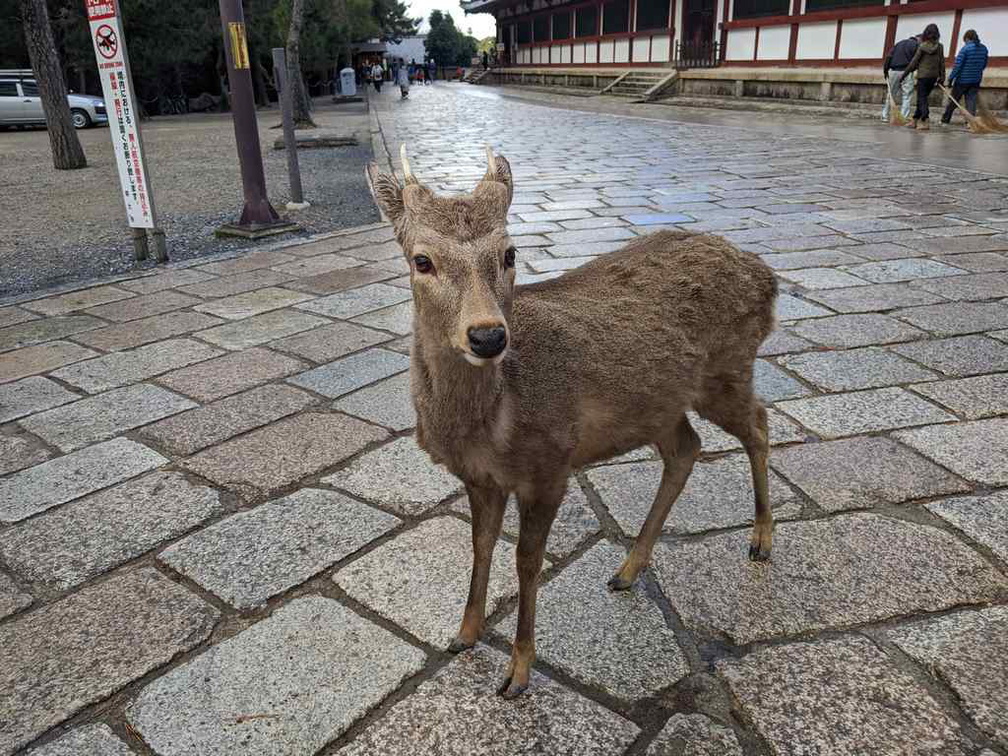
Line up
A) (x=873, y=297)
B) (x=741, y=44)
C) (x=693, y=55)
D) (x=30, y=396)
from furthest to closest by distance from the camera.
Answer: (x=693, y=55) < (x=741, y=44) < (x=873, y=297) < (x=30, y=396)

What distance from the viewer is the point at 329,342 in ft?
15.3

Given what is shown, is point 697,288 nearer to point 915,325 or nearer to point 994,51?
point 915,325

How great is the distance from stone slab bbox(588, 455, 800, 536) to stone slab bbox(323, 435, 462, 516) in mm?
654

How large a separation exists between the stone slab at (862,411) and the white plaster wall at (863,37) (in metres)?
19.3

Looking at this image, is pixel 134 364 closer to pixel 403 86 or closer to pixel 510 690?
pixel 510 690

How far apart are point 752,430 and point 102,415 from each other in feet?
10.2

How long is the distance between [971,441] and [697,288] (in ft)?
5.74

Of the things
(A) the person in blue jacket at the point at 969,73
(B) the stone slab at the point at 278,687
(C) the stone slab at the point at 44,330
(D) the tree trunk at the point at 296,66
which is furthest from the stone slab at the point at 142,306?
(A) the person in blue jacket at the point at 969,73

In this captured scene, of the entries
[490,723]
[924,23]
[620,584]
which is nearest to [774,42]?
[924,23]

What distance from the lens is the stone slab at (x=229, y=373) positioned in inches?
157

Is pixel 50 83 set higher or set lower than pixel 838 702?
higher

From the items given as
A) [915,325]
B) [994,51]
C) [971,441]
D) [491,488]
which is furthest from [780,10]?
[491,488]

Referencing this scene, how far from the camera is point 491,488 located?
2.11m

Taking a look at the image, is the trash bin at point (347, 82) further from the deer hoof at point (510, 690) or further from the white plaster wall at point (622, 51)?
the deer hoof at point (510, 690)
